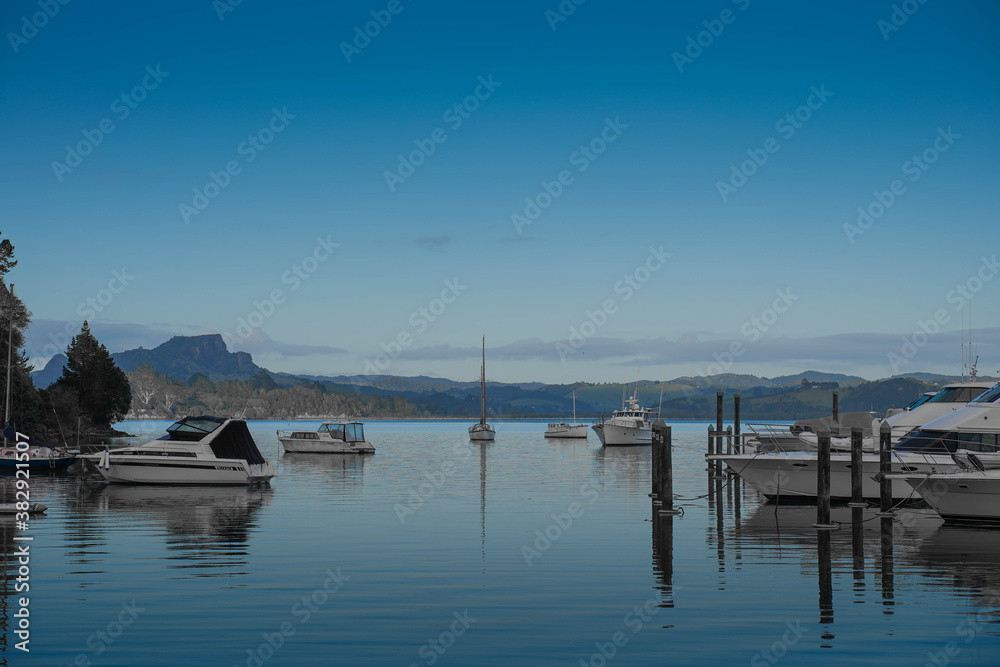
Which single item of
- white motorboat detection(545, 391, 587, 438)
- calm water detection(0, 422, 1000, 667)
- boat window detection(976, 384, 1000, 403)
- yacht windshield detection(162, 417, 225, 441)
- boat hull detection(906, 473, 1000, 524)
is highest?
boat window detection(976, 384, 1000, 403)

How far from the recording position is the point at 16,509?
107 ft

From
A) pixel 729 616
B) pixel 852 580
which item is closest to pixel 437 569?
pixel 729 616

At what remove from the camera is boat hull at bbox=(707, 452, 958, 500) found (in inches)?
1518

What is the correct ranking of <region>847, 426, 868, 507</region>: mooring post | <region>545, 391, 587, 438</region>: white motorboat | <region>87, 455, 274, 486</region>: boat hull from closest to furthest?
<region>847, 426, 868, 507</region>: mooring post
<region>87, 455, 274, 486</region>: boat hull
<region>545, 391, 587, 438</region>: white motorboat

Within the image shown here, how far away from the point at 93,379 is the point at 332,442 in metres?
43.5

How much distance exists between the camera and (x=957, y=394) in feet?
140

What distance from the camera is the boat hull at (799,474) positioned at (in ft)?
127

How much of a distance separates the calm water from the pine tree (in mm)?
86151

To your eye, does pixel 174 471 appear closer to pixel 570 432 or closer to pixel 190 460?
pixel 190 460

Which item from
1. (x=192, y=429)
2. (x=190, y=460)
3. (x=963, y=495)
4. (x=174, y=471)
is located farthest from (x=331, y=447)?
(x=963, y=495)

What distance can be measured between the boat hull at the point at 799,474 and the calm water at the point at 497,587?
4.56 ft

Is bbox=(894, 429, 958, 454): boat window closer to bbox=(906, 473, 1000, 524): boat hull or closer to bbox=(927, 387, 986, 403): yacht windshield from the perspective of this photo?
bbox=(906, 473, 1000, 524): boat hull

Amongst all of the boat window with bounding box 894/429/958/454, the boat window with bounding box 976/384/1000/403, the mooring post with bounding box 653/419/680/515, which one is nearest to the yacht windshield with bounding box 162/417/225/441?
the mooring post with bounding box 653/419/680/515

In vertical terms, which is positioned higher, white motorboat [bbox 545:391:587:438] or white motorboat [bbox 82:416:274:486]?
white motorboat [bbox 82:416:274:486]
